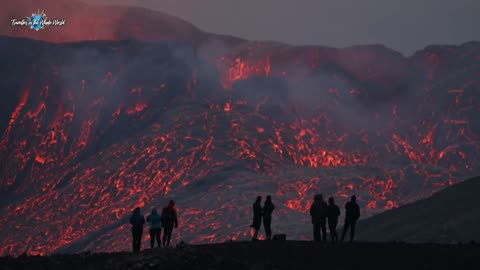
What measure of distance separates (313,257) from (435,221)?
3627 inches

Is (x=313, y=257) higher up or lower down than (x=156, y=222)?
lower down

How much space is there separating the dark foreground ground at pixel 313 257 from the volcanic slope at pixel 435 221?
70243mm

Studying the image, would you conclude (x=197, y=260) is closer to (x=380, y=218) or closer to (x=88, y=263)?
(x=88, y=263)

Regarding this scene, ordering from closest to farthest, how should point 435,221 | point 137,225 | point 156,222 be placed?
1. point 137,225
2. point 156,222
3. point 435,221

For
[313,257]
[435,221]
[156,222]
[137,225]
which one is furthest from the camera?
[435,221]

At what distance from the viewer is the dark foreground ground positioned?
1454 inches

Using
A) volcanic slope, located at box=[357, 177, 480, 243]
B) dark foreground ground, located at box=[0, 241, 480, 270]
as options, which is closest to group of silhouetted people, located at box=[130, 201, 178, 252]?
dark foreground ground, located at box=[0, 241, 480, 270]

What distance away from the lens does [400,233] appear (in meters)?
130

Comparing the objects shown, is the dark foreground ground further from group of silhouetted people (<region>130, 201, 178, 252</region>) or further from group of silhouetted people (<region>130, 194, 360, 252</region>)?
group of silhouetted people (<region>130, 201, 178, 252</region>)

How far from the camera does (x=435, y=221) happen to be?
12800 cm

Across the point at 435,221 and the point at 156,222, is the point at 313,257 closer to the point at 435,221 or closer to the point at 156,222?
the point at 156,222

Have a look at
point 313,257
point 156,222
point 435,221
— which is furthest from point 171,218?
point 435,221

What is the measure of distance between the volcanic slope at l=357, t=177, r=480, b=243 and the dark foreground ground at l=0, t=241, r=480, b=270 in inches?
2765

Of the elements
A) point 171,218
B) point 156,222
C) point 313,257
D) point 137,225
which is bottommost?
point 313,257
